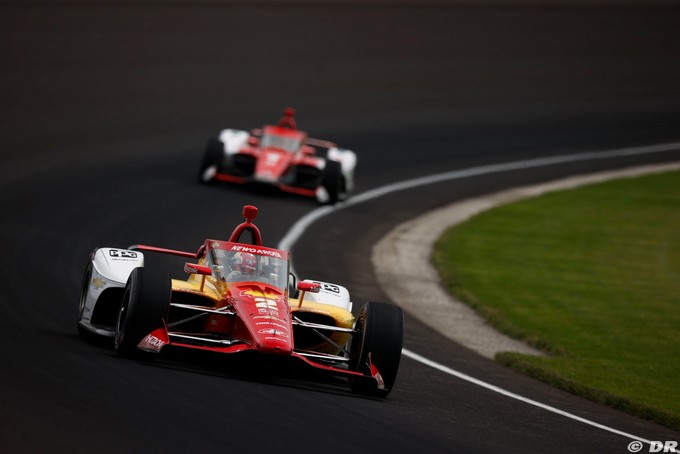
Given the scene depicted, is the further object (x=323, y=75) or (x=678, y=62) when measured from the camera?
(x=678, y=62)

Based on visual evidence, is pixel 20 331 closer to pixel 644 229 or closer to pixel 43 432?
pixel 43 432

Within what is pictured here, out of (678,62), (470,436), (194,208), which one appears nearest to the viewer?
(470,436)

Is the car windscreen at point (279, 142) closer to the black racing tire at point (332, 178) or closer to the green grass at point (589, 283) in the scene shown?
the black racing tire at point (332, 178)

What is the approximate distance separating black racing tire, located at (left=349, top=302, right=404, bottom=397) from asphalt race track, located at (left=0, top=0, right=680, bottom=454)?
269 mm

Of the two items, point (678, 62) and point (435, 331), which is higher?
point (678, 62)

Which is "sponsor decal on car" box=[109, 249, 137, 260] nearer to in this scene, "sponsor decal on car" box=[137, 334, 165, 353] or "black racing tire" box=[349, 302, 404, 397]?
"sponsor decal on car" box=[137, 334, 165, 353]

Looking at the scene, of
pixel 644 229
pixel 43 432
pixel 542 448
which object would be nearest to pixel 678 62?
pixel 644 229

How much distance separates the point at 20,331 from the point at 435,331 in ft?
22.6

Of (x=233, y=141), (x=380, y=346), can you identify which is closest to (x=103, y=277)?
(x=380, y=346)

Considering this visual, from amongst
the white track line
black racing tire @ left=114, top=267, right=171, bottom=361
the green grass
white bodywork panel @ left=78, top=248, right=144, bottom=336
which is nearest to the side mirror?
black racing tire @ left=114, top=267, right=171, bottom=361

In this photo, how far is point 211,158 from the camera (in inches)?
1049

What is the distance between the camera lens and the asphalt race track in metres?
10.6

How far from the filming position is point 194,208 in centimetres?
2431

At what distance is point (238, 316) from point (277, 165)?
14210 mm
